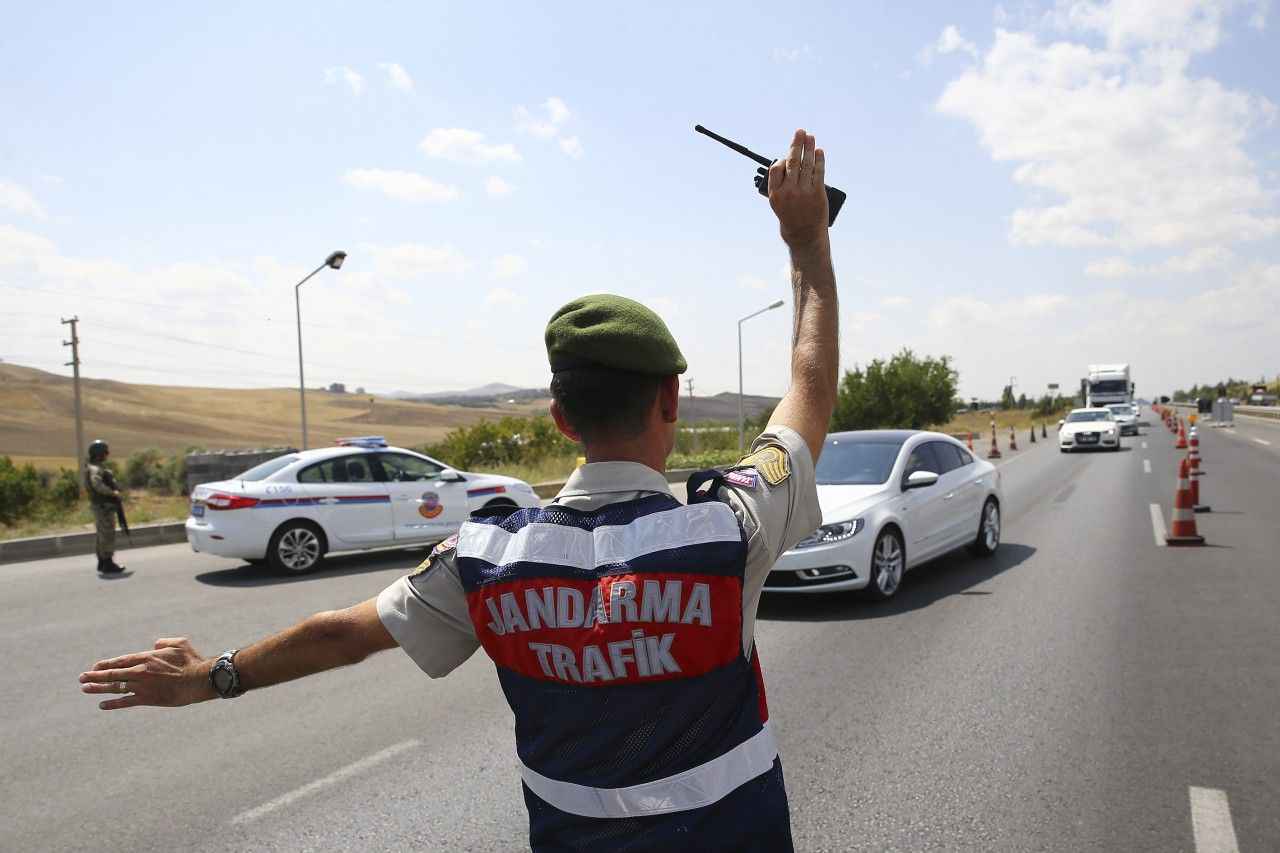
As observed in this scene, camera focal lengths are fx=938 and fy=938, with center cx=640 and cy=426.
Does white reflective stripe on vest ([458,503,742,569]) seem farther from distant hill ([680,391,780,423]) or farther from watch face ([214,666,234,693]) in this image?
distant hill ([680,391,780,423])

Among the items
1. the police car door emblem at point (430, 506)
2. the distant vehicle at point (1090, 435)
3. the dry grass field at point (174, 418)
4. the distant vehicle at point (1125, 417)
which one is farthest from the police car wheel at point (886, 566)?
the dry grass field at point (174, 418)

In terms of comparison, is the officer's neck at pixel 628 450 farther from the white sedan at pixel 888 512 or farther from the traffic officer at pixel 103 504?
the traffic officer at pixel 103 504

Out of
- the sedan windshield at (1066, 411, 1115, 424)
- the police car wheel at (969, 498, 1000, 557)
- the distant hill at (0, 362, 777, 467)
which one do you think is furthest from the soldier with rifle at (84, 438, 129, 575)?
the distant hill at (0, 362, 777, 467)

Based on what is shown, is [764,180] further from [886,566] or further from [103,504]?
[103,504]

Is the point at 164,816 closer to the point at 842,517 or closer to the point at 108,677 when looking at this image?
the point at 108,677

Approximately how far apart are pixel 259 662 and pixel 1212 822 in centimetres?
383

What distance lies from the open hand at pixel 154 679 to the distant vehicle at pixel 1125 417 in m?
43.8

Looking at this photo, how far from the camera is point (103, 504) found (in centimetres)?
1141

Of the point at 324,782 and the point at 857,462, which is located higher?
the point at 857,462

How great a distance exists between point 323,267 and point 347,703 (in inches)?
952

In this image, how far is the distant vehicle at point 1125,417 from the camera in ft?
133

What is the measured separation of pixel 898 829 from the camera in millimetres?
3785

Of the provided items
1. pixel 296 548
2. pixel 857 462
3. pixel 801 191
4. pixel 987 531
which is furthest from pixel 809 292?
pixel 296 548

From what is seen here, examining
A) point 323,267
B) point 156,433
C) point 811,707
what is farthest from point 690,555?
point 156,433
